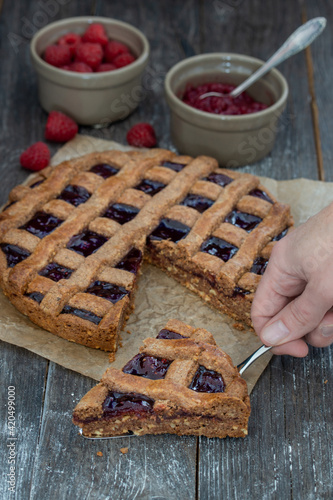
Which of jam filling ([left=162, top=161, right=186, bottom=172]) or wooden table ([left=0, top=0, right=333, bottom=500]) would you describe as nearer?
wooden table ([left=0, top=0, right=333, bottom=500])

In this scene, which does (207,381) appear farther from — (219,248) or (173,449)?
(219,248)

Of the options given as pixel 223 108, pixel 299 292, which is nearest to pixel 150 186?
pixel 223 108

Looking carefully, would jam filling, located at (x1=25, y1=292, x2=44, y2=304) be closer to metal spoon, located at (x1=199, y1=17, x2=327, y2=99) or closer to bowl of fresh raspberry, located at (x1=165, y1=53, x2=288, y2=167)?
bowl of fresh raspberry, located at (x1=165, y1=53, x2=288, y2=167)

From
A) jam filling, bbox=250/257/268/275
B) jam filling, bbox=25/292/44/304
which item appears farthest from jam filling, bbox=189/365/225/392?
jam filling, bbox=25/292/44/304

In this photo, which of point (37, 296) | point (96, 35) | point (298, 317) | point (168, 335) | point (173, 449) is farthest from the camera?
point (96, 35)

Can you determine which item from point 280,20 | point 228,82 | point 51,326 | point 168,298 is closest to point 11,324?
point 51,326

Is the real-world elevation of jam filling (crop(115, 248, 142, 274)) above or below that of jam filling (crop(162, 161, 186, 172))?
below

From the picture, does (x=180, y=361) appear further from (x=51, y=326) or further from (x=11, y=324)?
(x=11, y=324)

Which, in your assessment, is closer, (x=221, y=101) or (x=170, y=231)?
(x=170, y=231)

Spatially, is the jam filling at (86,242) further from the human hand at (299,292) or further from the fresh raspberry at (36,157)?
the human hand at (299,292)
